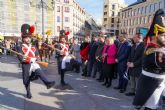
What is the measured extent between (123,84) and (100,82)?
152 cm

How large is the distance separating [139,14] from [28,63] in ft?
219

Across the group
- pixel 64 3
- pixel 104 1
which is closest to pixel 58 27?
pixel 64 3

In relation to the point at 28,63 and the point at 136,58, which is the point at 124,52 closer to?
the point at 136,58

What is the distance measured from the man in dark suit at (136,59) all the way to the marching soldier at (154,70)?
8.35ft

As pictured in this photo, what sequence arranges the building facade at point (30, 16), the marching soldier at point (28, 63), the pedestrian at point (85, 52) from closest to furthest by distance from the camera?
1. the marching soldier at point (28, 63)
2. the pedestrian at point (85, 52)
3. the building facade at point (30, 16)

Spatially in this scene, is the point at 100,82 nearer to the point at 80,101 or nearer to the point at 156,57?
the point at 80,101

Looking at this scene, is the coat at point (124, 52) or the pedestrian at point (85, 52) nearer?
the coat at point (124, 52)

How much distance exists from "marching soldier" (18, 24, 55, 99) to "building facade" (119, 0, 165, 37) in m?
53.5

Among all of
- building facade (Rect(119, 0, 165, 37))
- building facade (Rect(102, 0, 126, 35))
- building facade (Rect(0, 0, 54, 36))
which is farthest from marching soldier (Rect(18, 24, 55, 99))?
building facade (Rect(102, 0, 126, 35))

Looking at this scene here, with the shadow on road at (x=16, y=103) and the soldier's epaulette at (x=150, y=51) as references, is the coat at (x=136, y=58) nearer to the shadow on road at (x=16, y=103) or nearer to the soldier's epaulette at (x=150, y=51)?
the shadow on road at (x=16, y=103)

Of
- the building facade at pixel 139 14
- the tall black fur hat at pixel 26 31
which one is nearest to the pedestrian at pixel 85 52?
the tall black fur hat at pixel 26 31

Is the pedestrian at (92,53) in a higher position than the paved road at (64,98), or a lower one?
higher

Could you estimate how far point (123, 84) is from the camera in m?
7.71

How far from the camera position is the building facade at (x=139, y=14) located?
207 feet
